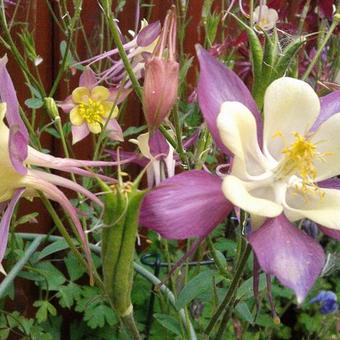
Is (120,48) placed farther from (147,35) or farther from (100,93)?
(100,93)

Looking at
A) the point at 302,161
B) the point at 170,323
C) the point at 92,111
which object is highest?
the point at 302,161

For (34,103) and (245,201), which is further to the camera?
(34,103)

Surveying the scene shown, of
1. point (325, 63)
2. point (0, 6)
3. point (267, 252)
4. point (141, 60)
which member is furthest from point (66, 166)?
point (325, 63)

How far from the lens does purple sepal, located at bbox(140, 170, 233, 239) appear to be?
44 cm

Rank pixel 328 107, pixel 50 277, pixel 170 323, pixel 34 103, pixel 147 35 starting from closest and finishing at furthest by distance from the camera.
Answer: pixel 328 107 < pixel 147 35 < pixel 170 323 < pixel 34 103 < pixel 50 277

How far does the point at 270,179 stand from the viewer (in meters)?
0.54

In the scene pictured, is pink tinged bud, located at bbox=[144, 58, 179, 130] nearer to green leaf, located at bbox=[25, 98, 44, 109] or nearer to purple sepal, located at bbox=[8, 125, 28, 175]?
purple sepal, located at bbox=[8, 125, 28, 175]

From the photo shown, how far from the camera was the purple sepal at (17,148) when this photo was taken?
18.0 inches

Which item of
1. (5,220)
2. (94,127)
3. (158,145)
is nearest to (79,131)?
(94,127)

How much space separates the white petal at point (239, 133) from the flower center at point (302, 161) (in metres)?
0.02

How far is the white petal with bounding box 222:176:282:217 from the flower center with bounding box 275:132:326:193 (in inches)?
2.7

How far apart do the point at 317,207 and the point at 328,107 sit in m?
0.10

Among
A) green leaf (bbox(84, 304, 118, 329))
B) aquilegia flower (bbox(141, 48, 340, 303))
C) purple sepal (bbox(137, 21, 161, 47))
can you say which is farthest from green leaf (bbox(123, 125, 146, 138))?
aquilegia flower (bbox(141, 48, 340, 303))

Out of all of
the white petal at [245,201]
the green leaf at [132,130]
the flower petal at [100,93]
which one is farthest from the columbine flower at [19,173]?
the green leaf at [132,130]
